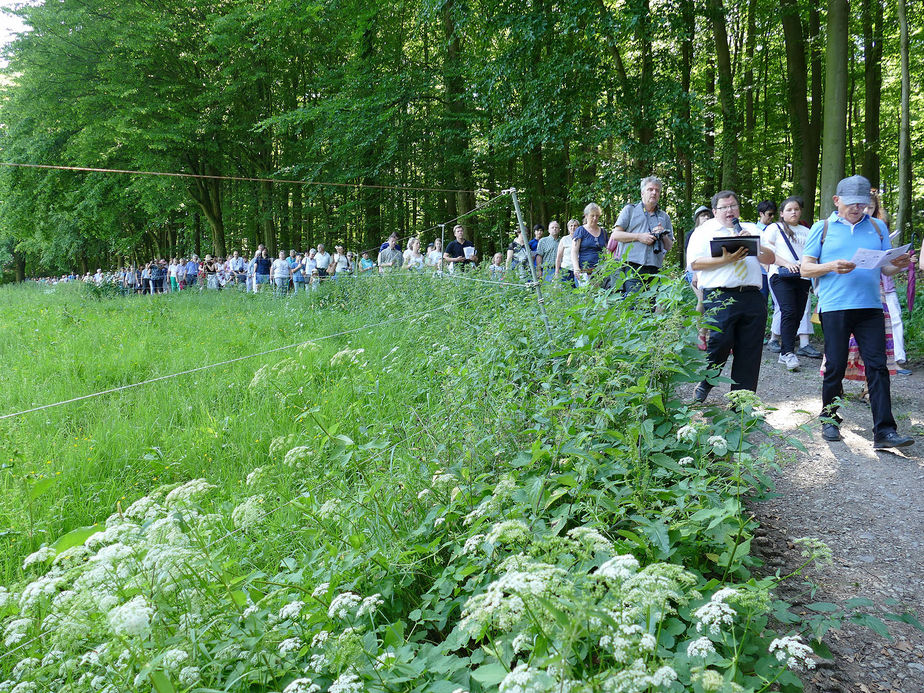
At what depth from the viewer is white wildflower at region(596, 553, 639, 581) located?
151 cm

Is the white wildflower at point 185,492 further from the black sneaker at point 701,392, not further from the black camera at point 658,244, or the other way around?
the black camera at point 658,244

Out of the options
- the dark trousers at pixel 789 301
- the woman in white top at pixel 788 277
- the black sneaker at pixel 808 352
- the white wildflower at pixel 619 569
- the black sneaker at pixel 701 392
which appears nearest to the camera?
the white wildflower at pixel 619 569

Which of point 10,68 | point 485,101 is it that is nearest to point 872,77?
point 485,101

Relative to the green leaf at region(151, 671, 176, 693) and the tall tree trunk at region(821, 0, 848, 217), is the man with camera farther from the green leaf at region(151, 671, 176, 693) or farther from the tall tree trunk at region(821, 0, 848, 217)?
the green leaf at region(151, 671, 176, 693)

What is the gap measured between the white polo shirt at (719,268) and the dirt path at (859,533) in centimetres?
124

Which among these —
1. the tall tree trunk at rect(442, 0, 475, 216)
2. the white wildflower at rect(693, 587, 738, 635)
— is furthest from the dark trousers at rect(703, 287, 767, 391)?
the tall tree trunk at rect(442, 0, 475, 216)

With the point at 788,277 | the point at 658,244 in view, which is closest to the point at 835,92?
the point at 788,277

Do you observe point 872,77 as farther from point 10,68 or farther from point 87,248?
point 87,248

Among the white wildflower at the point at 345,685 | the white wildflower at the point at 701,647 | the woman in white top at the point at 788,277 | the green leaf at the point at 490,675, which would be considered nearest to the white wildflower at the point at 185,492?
the white wildflower at the point at 345,685

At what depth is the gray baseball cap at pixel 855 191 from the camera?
471 centimetres

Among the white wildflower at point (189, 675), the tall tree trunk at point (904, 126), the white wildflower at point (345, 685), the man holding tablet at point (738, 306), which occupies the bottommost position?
the white wildflower at point (189, 675)

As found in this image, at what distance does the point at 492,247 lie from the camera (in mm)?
22781

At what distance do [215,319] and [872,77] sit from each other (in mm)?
17484

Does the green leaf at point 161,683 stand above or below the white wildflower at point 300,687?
below
